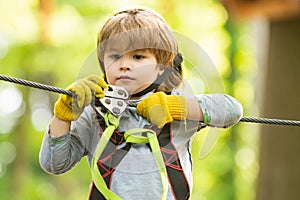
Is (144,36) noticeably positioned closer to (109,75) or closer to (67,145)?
(109,75)

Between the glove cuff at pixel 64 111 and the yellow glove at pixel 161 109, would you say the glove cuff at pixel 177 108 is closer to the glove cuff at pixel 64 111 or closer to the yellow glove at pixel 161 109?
the yellow glove at pixel 161 109

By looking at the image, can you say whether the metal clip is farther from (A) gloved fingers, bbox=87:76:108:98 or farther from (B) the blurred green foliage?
(B) the blurred green foliage

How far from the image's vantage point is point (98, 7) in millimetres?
6598

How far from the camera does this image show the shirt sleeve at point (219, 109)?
125cm

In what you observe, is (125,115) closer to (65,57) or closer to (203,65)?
(203,65)

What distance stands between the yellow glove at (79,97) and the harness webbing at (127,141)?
0.14 ft

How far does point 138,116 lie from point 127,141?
54 millimetres

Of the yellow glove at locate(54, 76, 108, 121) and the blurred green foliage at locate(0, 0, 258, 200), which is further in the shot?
the blurred green foliage at locate(0, 0, 258, 200)

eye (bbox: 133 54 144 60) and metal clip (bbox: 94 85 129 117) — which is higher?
eye (bbox: 133 54 144 60)

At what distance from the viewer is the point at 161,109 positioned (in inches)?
47.8

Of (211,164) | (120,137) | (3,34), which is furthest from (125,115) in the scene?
(211,164)

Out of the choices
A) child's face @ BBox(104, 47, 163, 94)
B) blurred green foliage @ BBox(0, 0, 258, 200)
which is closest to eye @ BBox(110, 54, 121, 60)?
child's face @ BBox(104, 47, 163, 94)

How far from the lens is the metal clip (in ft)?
3.99

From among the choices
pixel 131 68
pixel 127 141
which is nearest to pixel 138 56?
pixel 131 68
